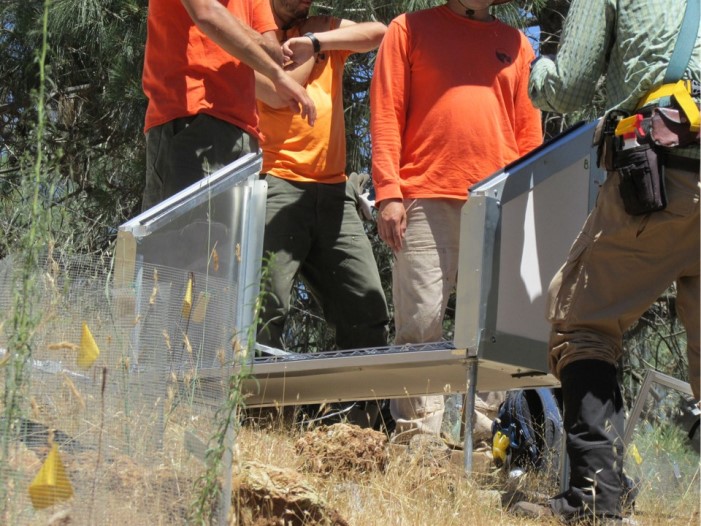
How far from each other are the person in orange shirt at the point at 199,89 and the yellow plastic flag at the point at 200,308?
1.47 metres

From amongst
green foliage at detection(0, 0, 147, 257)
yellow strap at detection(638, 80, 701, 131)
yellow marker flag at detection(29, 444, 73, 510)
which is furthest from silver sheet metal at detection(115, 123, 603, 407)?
green foliage at detection(0, 0, 147, 257)

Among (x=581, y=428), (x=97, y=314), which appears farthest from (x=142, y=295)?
(x=581, y=428)

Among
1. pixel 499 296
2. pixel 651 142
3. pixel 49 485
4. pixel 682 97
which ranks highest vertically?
pixel 682 97

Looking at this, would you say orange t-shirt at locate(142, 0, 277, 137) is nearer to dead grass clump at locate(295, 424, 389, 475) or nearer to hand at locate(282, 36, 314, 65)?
hand at locate(282, 36, 314, 65)

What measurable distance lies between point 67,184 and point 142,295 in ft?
18.6

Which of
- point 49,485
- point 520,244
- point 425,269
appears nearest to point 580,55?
point 520,244

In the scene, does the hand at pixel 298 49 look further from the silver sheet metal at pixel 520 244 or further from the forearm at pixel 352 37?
the silver sheet metal at pixel 520 244

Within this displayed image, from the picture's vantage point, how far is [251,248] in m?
3.32

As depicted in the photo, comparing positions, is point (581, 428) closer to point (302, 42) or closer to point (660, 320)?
point (302, 42)

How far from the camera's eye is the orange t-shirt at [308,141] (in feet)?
17.3

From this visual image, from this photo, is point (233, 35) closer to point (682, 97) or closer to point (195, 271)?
point (195, 271)

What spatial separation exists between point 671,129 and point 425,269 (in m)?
1.47

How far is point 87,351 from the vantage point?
256cm

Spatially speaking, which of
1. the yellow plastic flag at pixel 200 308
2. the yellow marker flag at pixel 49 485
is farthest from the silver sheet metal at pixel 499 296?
the yellow marker flag at pixel 49 485
